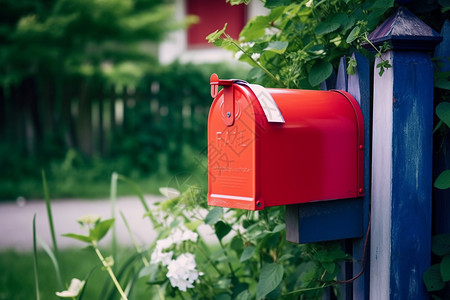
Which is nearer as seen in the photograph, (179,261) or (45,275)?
(179,261)

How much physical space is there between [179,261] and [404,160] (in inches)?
30.9

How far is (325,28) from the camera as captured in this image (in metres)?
1.48

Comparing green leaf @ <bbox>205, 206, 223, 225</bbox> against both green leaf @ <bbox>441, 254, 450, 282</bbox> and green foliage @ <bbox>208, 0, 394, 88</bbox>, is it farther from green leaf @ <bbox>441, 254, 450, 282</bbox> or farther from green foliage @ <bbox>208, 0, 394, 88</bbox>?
green leaf @ <bbox>441, 254, 450, 282</bbox>

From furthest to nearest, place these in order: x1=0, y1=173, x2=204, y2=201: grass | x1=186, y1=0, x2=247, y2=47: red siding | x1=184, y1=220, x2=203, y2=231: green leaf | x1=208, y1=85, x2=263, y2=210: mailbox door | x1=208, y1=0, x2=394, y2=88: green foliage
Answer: x1=186, y1=0, x2=247, y2=47: red siding, x1=0, y1=173, x2=204, y2=201: grass, x1=184, y1=220, x2=203, y2=231: green leaf, x1=208, y1=0, x2=394, y2=88: green foliage, x1=208, y1=85, x2=263, y2=210: mailbox door

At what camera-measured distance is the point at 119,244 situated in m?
3.74

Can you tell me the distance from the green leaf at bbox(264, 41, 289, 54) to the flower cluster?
669 millimetres

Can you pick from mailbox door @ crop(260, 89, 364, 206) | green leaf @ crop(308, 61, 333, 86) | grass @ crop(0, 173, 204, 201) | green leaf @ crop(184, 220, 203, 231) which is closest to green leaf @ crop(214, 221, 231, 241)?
green leaf @ crop(184, 220, 203, 231)

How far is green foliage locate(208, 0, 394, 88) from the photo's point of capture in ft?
4.70

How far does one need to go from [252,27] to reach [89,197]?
15.0 ft

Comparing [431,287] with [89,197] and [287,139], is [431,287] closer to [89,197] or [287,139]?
[287,139]

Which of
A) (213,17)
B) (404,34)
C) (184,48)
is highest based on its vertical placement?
(213,17)

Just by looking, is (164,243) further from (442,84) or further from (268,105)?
(442,84)

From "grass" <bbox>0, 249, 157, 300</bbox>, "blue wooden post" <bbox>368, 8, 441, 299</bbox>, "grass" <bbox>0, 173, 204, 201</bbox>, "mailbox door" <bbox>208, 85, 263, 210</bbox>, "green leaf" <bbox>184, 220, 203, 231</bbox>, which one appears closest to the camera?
"mailbox door" <bbox>208, 85, 263, 210</bbox>

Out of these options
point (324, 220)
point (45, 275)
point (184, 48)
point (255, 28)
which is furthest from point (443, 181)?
point (184, 48)
